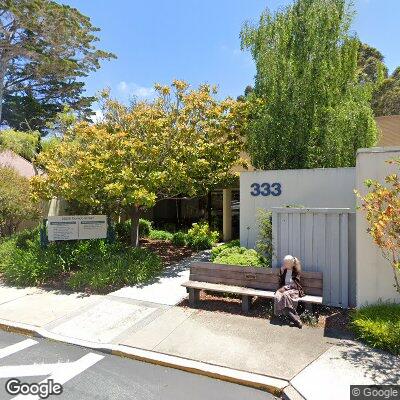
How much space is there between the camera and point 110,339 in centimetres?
609

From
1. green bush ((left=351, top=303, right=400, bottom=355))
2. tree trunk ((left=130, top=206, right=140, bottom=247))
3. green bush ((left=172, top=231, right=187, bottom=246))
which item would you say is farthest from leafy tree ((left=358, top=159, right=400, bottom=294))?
green bush ((left=172, top=231, right=187, bottom=246))

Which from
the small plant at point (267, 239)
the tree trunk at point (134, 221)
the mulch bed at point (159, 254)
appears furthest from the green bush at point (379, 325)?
the tree trunk at point (134, 221)

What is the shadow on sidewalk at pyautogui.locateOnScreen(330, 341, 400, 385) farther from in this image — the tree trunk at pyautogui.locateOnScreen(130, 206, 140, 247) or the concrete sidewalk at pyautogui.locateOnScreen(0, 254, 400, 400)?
the tree trunk at pyautogui.locateOnScreen(130, 206, 140, 247)

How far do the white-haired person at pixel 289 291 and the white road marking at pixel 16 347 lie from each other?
163 inches

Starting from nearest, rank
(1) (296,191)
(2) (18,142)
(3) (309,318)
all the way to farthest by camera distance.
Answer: (3) (309,318), (1) (296,191), (2) (18,142)

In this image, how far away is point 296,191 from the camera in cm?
970

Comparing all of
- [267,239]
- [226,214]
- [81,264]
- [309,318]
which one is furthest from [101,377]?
[226,214]

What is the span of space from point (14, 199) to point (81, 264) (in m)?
4.08

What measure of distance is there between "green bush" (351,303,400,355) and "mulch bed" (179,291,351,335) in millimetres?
330

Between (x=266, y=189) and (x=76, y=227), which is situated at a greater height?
(x=266, y=189)

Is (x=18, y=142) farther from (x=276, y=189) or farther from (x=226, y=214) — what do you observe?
(x=276, y=189)

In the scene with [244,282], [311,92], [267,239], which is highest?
[311,92]

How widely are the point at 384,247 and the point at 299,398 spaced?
279cm

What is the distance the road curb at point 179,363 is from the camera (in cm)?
463
